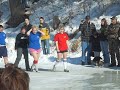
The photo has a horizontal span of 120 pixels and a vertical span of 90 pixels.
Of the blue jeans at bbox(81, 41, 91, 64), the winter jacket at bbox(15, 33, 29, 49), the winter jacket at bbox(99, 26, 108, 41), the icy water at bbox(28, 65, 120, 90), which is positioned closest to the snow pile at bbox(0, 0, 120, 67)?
the blue jeans at bbox(81, 41, 91, 64)

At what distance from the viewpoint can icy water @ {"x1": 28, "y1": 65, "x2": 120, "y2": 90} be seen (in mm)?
9816

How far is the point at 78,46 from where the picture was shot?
16.6 metres

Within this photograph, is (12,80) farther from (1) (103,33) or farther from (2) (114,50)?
(1) (103,33)

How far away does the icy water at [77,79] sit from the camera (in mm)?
9816

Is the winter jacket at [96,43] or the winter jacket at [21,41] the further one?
the winter jacket at [96,43]

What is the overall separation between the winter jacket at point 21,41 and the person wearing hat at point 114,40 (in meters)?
2.76

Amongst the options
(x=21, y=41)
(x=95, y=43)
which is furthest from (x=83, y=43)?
(x=21, y=41)

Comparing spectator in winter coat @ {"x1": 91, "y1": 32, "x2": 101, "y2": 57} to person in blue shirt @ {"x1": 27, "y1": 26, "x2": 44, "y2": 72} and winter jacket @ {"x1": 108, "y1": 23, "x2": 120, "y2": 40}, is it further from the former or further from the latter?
person in blue shirt @ {"x1": 27, "y1": 26, "x2": 44, "y2": 72}

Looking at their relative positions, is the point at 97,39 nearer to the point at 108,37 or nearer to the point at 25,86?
the point at 108,37

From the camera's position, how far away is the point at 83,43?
14.7 m

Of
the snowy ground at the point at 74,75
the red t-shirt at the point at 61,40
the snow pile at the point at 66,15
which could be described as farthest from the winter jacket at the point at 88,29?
the red t-shirt at the point at 61,40

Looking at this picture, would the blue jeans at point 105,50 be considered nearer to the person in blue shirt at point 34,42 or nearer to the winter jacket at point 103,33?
the winter jacket at point 103,33

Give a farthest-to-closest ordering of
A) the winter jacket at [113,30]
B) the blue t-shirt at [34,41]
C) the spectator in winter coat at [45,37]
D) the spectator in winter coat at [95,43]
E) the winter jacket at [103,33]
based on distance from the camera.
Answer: the spectator in winter coat at [45,37] < the spectator in winter coat at [95,43] < the winter jacket at [103,33] < the winter jacket at [113,30] < the blue t-shirt at [34,41]

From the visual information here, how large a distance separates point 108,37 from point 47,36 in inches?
137
